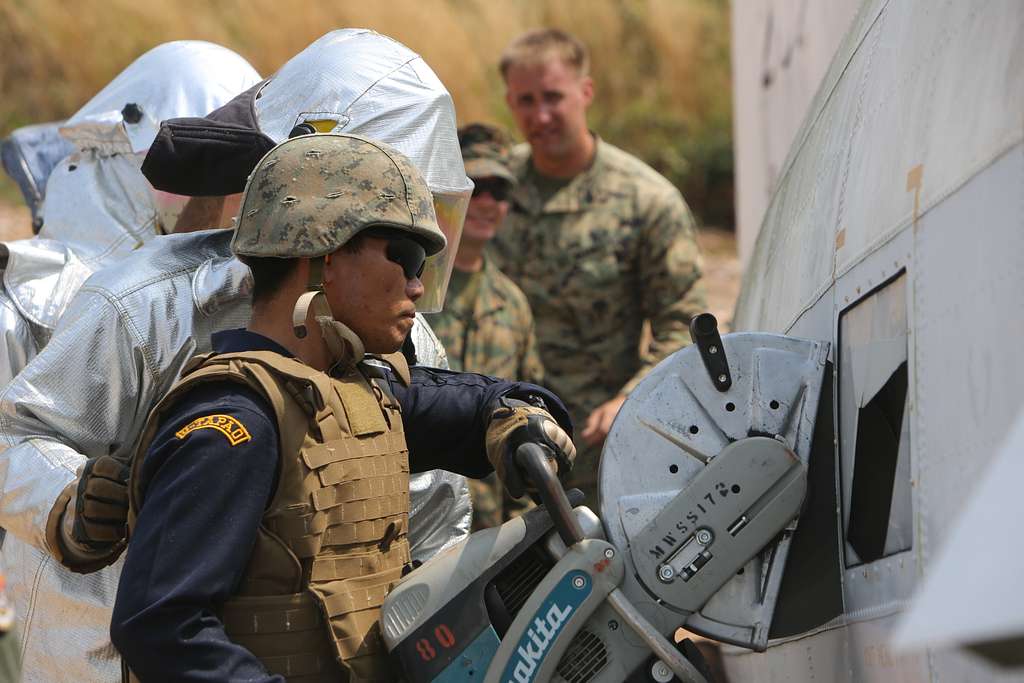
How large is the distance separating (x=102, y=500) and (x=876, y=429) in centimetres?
133

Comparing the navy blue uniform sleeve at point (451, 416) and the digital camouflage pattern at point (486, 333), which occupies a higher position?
the navy blue uniform sleeve at point (451, 416)

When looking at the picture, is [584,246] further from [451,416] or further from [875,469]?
[875,469]

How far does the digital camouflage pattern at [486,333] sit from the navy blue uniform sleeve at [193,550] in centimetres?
310

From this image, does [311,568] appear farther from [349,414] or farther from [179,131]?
[179,131]

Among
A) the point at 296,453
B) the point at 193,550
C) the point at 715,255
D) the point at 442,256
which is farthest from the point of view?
the point at 715,255

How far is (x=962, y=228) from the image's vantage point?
179 centimetres

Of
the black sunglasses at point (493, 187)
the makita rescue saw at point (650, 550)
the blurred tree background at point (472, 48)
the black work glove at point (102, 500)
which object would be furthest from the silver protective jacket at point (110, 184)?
the blurred tree background at point (472, 48)

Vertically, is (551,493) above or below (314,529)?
above

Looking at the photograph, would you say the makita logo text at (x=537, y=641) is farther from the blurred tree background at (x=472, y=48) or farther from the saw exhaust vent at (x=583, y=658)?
the blurred tree background at (x=472, y=48)

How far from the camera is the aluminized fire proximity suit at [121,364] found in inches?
99.4

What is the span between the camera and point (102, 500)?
90.2 inches

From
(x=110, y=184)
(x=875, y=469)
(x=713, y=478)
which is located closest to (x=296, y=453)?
(x=713, y=478)

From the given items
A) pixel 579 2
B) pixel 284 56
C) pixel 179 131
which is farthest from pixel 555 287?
pixel 579 2

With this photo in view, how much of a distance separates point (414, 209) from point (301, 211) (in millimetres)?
199
